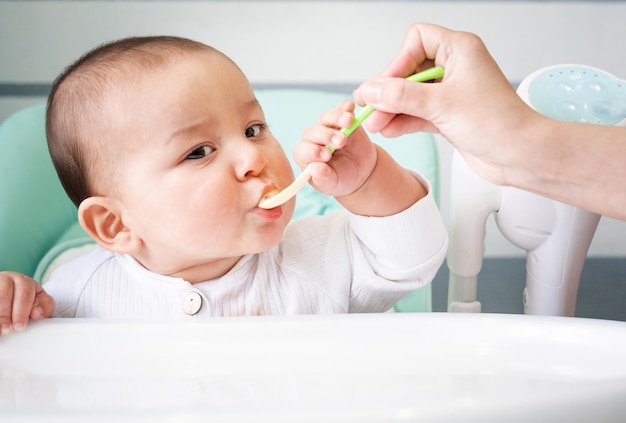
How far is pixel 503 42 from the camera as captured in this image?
84.9 inches

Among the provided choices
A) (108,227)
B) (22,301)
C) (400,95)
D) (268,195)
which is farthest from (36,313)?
(400,95)

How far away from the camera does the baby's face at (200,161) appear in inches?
29.8

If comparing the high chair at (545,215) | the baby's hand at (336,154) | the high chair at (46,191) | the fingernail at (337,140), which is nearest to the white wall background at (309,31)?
the high chair at (46,191)

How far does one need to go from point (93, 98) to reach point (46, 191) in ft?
1.35

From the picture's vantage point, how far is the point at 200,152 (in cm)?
77

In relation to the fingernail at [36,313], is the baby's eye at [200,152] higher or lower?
higher

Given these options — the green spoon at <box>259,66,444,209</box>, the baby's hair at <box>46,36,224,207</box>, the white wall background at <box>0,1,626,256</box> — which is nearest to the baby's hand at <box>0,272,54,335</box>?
the baby's hair at <box>46,36,224,207</box>

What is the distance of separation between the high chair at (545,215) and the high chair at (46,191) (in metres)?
0.20

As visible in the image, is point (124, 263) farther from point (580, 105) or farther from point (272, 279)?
point (580, 105)

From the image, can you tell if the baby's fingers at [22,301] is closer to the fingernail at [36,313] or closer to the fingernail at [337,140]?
the fingernail at [36,313]

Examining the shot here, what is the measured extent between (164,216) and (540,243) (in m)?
0.42

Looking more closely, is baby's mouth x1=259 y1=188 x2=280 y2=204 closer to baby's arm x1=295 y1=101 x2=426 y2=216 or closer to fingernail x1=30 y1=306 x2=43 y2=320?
baby's arm x1=295 y1=101 x2=426 y2=216

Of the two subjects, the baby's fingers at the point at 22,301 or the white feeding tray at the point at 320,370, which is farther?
the baby's fingers at the point at 22,301

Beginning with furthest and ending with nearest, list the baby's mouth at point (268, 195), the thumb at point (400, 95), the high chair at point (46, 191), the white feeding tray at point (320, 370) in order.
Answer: the high chair at point (46, 191) < the baby's mouth at point (268, 195) < the thumb at point (400, 95) < the white feeding tray at point (320, 370)
